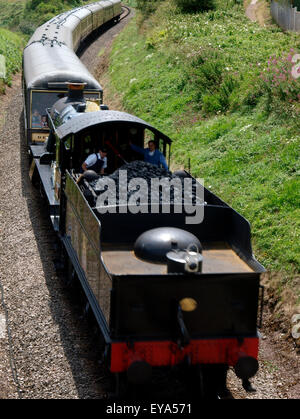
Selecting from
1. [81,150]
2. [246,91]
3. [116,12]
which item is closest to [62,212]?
[81,150]

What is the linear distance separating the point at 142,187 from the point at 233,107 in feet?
29.4

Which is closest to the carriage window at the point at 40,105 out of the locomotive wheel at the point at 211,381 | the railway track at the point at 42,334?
the railway track at the point at 42,334

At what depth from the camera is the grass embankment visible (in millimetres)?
11195

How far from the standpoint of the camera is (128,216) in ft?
26.1

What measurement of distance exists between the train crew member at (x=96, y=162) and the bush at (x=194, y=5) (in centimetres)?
2038

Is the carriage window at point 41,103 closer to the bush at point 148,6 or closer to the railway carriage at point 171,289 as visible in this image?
the railway carriage at point 171,289

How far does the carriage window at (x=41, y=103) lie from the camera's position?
56.4ft

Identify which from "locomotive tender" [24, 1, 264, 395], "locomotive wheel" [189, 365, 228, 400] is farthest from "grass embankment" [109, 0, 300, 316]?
"locomotive wheel" [189, 365, 228, 400]

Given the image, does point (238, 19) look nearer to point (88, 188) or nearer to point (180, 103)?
point (180, 103)

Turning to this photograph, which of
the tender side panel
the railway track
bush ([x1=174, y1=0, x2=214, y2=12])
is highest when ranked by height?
bush ([x1=174, y1=0, x2=214, y2=12])

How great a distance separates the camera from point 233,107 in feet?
55.6

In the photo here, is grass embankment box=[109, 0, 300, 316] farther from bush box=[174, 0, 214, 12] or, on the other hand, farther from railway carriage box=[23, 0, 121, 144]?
railway carriage box=[23, 0, 121, 144]

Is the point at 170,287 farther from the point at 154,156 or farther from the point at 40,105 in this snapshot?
the point at 40,105

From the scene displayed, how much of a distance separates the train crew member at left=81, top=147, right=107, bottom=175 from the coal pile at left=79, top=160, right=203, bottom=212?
103 centimetres
